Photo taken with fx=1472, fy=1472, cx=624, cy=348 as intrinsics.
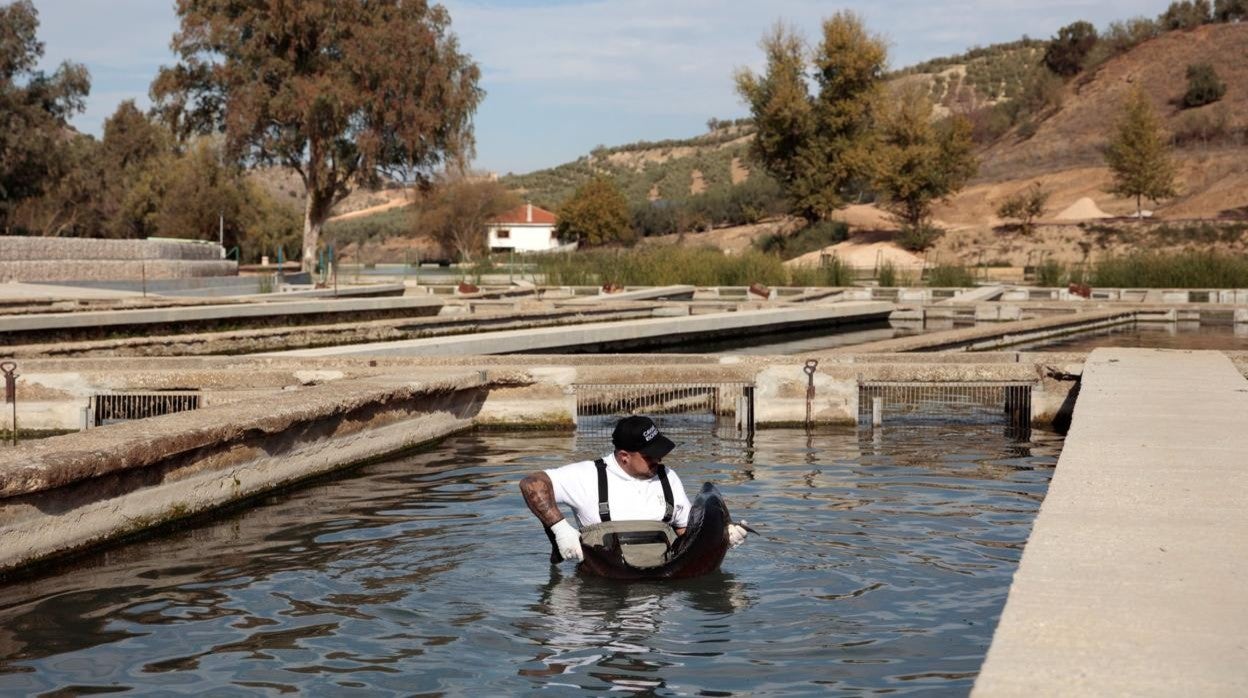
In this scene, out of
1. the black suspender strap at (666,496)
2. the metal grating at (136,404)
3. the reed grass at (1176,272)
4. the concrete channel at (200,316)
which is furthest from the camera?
the reed grass at (1176,272)

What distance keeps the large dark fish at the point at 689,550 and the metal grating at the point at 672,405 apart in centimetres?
734

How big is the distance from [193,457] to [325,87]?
45.2 metres

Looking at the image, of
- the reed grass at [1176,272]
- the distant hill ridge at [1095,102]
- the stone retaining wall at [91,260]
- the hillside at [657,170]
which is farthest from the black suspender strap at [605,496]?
the hillside at [657,170]

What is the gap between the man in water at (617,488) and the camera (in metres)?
7.88

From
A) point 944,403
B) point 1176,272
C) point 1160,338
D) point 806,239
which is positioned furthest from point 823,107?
point 944,403

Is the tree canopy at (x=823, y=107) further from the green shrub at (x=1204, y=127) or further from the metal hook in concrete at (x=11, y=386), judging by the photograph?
the metal hook in concrete at (x=11, y=386)

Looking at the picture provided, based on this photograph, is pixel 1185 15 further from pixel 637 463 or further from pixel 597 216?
pixel 637 463

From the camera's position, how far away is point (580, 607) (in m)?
7.87

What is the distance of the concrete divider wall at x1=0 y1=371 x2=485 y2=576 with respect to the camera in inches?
346

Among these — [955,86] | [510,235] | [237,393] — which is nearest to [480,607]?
[237,393]

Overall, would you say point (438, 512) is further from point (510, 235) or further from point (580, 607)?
point (510, 235)

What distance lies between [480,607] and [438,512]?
10.1 ft

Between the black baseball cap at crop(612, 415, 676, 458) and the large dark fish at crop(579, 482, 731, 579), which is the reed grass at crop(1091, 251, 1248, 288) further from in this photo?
the black baseball cap at crop(612, 415, 676, 458)

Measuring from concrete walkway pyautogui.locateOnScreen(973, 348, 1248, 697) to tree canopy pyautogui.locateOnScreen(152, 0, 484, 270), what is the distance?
1814 inches
